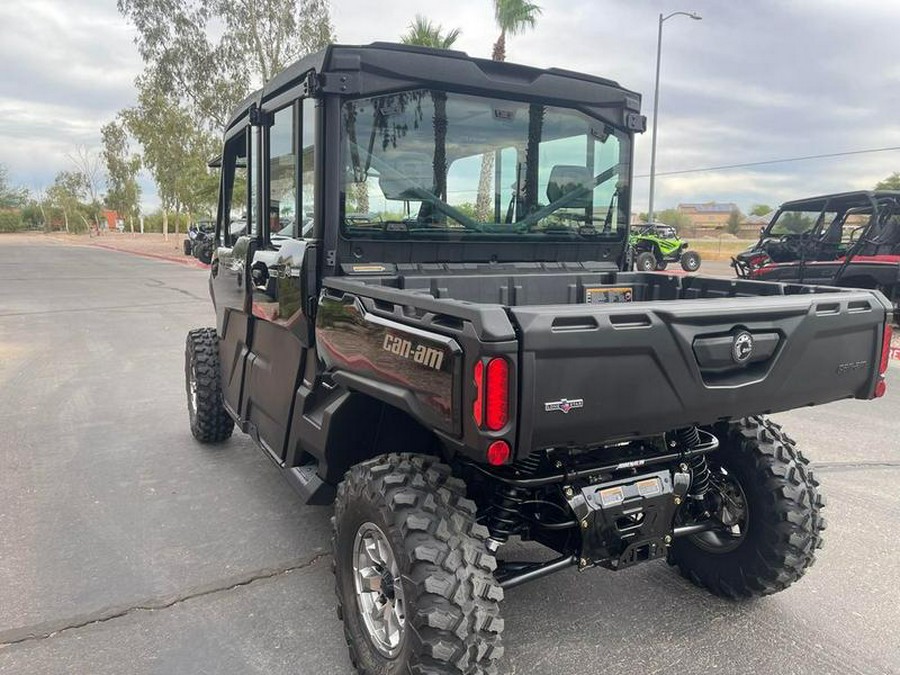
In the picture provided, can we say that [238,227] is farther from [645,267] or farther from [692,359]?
[645,267]

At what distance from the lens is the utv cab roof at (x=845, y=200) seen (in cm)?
1073

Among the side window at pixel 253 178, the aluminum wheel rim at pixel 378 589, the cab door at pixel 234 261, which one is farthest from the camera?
the cab door at pixel 234 261

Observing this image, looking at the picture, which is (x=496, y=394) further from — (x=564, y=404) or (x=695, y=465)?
(x=695, y=465)

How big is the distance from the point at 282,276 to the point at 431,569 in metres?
1.67

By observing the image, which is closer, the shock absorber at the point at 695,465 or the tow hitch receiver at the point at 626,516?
the tow hitch receiver at the point at 626,516

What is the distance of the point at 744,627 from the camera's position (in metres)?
2.96

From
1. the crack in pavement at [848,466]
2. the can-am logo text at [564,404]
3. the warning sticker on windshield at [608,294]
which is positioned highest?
the warning sticker on windshield at [608,294]

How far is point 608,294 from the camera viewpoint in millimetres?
3695

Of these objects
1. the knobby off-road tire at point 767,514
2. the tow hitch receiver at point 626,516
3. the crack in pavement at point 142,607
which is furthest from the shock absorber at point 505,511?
the crack in pavement at point 142,607

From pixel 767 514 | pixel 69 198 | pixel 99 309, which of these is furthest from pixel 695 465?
pixel 69 198

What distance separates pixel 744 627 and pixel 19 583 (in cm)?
327

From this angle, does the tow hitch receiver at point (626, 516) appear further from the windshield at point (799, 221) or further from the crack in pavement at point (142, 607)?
the windshield at point (799, 221)

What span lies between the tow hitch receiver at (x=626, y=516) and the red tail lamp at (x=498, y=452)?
56 centimetres

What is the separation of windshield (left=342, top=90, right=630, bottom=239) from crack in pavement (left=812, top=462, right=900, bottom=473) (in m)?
2.46
